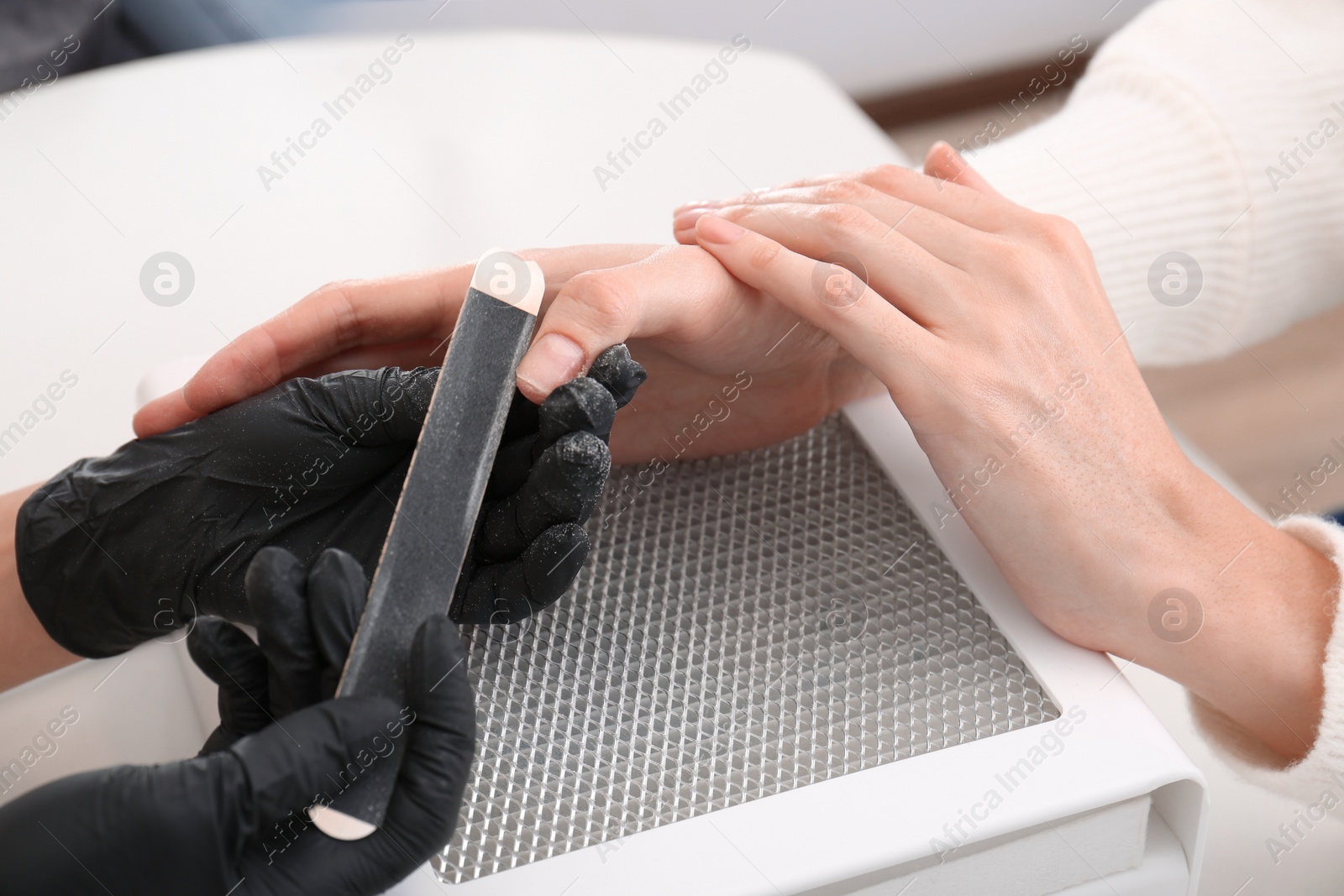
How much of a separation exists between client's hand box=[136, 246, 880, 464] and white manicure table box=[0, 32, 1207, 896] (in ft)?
0.18

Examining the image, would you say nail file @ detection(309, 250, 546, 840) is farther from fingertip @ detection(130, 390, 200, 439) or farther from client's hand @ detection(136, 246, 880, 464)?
fingertip @ detection(130, 390, 200, 439)

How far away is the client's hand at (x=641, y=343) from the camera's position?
63cm

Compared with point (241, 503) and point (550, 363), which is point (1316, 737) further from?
point (241, 503)

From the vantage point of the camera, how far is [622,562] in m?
0.64

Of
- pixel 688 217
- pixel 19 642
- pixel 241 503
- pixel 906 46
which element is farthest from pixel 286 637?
pixel 906 46

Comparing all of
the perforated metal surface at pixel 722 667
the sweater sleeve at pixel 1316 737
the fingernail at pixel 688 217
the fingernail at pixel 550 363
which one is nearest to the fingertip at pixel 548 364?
the fingernail at pixel 550 363

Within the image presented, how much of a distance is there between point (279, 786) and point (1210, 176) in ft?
3.10

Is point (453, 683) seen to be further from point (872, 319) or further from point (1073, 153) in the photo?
point (1073, 153)

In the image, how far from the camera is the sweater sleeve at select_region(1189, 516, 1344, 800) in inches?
Answer: 25.3

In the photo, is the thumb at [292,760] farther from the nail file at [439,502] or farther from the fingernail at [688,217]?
the fingernail at [688,217]

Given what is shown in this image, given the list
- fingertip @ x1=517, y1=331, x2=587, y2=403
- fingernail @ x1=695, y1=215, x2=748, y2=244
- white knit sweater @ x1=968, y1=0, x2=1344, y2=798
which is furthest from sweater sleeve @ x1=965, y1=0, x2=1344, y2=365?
fingertip @ x1=517, y1=331, x2=587, y2=403

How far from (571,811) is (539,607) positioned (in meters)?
0.12

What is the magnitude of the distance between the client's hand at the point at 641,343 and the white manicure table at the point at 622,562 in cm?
5

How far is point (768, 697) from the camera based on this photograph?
561 mm
